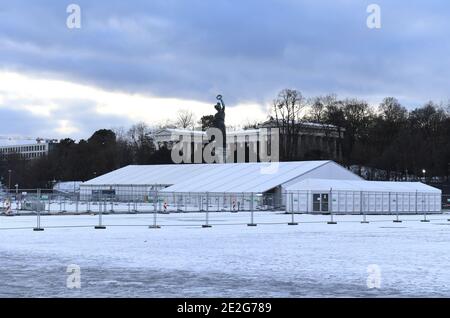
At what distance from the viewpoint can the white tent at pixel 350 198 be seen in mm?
59844

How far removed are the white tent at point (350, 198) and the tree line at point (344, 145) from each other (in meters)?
39.8

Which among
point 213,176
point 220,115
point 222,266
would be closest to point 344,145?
point 220,115

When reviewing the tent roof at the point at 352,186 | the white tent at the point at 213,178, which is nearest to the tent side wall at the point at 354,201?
the tent roof at the point at 352,186

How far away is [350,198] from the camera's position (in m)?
60.4

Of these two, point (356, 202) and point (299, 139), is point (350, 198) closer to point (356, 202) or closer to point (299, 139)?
point (356, 202)

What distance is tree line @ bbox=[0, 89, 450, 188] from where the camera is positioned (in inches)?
4155

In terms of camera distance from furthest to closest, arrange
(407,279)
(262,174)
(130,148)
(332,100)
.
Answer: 1. (130,148)
2. (332,100)
3. (262,174)
4. (407,279)

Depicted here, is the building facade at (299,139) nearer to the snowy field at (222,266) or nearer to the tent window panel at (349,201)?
the tent window panel at (349,201)

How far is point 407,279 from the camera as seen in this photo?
13.0 metres

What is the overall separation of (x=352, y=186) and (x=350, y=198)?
306 cm

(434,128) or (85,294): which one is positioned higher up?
(434,128)
